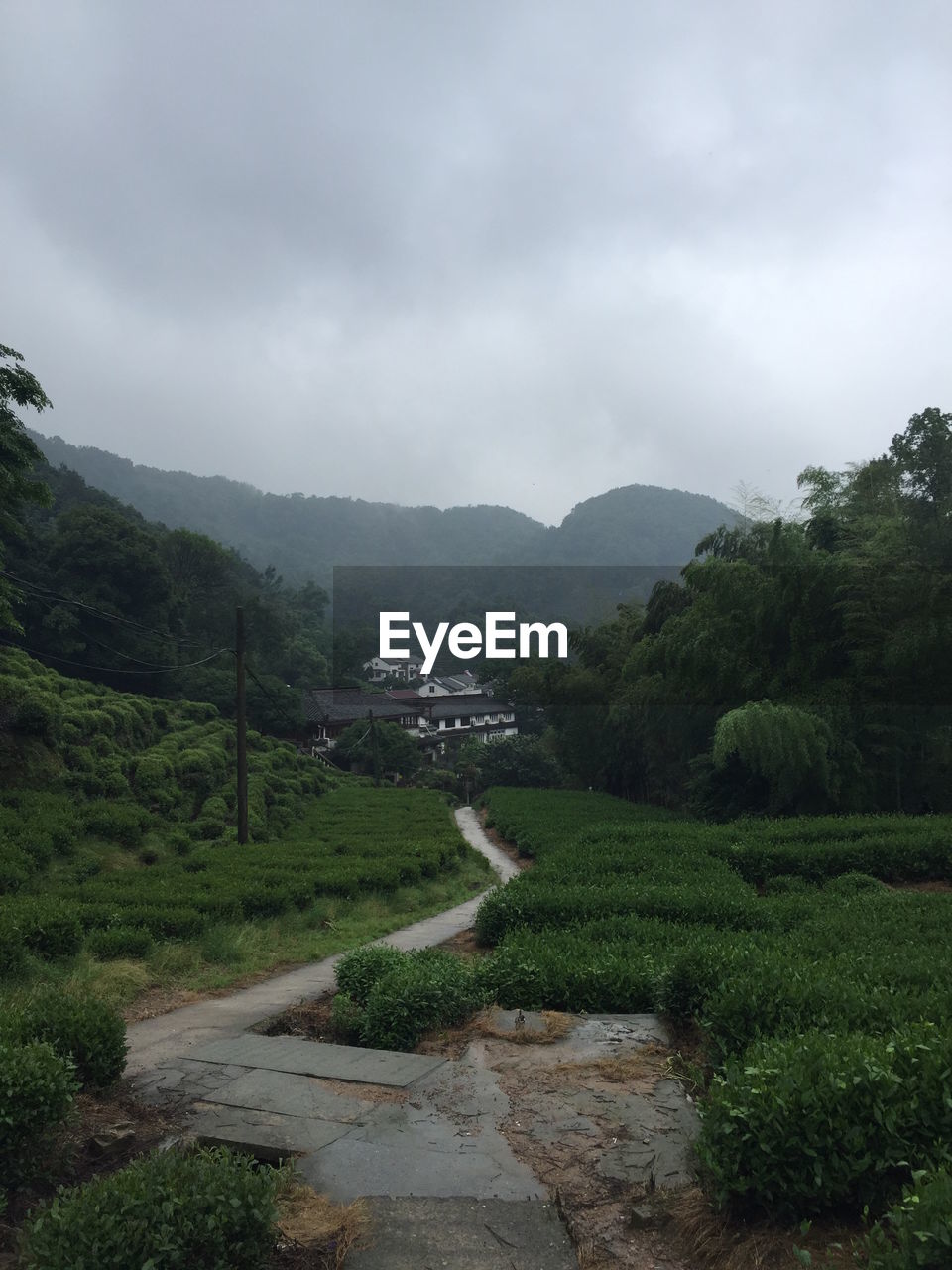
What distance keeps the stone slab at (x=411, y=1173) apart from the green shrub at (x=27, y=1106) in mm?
1142

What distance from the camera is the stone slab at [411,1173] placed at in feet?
→ 12.5

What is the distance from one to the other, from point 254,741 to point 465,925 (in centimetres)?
2572

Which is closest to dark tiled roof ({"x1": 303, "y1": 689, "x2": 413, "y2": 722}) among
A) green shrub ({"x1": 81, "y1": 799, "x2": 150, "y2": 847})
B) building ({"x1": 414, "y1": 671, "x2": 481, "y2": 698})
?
building ({"x1": 414, "y1": 671, "x2": 481, "y2": 698})

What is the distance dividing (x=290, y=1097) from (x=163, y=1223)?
1975 mm

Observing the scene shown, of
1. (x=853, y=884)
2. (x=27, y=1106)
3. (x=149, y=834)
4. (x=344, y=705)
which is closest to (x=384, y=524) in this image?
(x=344, y=705)

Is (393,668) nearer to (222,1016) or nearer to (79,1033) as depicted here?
(222,1016)

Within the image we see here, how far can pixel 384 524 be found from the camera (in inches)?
5797

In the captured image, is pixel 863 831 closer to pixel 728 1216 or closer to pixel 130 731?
pixel 728 1216

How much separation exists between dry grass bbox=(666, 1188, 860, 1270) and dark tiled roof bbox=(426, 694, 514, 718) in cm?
6309

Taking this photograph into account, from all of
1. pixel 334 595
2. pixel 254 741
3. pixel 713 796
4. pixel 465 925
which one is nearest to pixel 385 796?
pixel 254 741

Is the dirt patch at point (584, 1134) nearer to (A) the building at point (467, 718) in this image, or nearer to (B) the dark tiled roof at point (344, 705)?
(B) the dark tiled roof at point (344, 705)

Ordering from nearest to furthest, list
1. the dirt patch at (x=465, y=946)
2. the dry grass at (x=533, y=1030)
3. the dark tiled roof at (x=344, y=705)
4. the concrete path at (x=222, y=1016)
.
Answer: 1. the dry grass at (x=533, y=1030)
2. the concrete path at (x=222, y=1016)
3. the dirt patch at (x=465, y=946)
4. the dark tiled roof at (x=344, y=705)

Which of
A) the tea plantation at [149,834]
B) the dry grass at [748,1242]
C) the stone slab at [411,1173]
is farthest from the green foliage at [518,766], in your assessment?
the dry grass at [748,1242]

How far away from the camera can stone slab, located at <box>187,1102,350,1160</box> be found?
4.25 m
